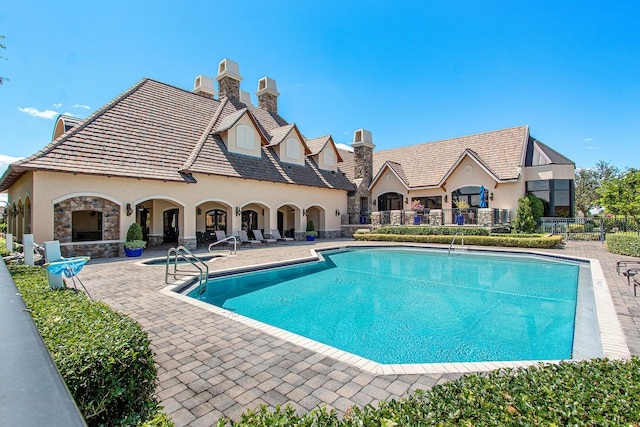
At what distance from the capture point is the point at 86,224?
20.2 meters

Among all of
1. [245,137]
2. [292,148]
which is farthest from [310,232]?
[245,137]

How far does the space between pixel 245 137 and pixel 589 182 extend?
52015 millimetres

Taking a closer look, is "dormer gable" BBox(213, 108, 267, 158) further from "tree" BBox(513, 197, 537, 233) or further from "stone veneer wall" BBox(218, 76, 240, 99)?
"tree" BBox(513, 197, 537, 233)

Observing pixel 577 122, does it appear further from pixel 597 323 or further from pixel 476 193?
pixel 597 323

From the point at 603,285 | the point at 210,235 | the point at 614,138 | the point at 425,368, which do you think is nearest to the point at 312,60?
the point at 210,235

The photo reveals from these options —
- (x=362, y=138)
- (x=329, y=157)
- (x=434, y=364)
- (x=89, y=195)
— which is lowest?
(x=434, y=364)

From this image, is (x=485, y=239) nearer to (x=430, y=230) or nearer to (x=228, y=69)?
(x=430, y=230)

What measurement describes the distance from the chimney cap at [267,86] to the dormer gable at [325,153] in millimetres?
6471

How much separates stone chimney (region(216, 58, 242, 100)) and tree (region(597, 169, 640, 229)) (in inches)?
1037

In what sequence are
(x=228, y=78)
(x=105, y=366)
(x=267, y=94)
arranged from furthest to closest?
→ (x=267, y=94), (x=228, y=78), (x=105, y=366)

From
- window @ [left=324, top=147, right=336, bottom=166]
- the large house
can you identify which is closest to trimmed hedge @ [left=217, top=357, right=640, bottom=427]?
the large house

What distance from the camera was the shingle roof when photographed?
24141 mm

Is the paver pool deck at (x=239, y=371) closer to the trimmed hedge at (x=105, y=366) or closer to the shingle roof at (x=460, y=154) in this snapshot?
the trimmed hedge at (x=105, y=366)

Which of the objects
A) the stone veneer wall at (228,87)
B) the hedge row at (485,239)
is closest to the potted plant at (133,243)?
the hedge row at (485,239)
